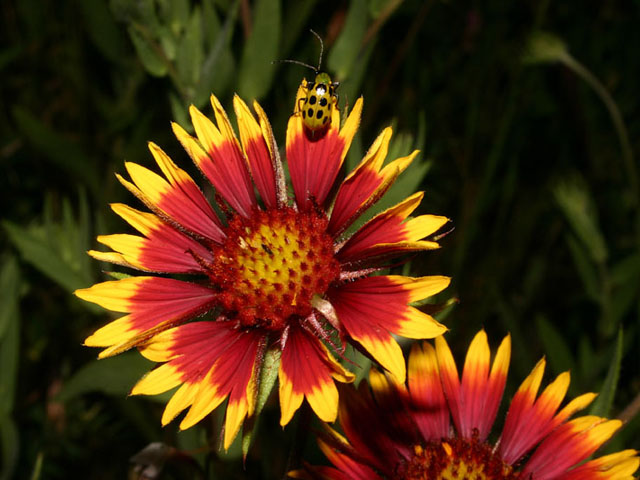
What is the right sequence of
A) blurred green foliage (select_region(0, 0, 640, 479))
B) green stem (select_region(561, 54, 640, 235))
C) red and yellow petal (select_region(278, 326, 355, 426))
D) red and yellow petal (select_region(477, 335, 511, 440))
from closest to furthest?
red and yellow petal (select_region(278, 326, 355, 426)), red and yellow petal (select_region(477, 335, 511, 440)), blurred green foliage (select_region(0, 0, 640, 479)), green stem (select_region(561, 54, 640, 235))

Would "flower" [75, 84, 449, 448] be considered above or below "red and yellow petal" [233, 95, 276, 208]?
below

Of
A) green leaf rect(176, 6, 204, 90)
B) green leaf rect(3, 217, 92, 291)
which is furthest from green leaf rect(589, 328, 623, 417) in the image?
green leaf rect(3, 217, 92, 291)

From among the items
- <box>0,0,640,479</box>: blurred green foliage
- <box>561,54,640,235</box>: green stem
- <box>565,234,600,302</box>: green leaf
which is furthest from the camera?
<box>565,234,600,302</box>: green leaf

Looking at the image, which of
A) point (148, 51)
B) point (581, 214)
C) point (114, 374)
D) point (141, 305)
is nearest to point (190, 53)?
point (148, 51)

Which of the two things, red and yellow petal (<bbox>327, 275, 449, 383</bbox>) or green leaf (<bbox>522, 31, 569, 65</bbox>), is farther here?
green leaf (<bbox>522, 31, 569, 65</bbox>)

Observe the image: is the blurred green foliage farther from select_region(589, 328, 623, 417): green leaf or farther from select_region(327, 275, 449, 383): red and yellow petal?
select_region(327, 275, 449, 383): red and yellow petal

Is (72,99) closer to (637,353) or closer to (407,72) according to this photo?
(407,72)
